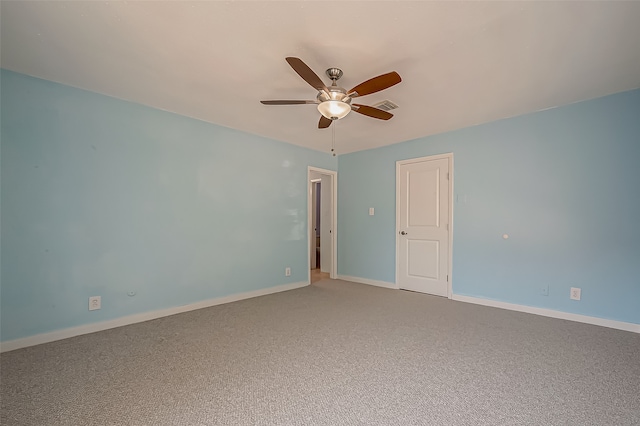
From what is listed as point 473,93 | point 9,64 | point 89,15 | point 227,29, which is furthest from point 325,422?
point 9,64

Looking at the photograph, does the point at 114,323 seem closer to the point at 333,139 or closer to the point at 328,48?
the point at 328,48

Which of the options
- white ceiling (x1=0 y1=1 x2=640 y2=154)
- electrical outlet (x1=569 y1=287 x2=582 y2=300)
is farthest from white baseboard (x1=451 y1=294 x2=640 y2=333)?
white ceiling (x1=0 y1=1 x2=640 y2=154)

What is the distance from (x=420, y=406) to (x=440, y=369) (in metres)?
0.50

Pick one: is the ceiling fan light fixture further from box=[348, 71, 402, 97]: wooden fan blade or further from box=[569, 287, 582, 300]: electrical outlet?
box=[569, 287, 582, 300]: electrical outlet

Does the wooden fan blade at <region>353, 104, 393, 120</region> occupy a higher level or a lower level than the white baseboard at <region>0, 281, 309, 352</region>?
higher

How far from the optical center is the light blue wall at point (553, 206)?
2865 mm

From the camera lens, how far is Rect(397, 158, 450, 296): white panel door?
412cm

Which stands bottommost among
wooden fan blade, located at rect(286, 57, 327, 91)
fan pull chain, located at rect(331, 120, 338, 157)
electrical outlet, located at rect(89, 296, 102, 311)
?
electrical outlet, located at rect(89, 296, 102, 311)

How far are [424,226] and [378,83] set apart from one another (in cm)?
278

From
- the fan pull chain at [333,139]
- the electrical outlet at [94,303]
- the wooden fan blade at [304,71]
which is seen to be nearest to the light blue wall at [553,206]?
the fan pull chain at [333,139]

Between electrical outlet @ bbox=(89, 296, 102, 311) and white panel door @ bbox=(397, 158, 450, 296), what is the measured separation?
391cm

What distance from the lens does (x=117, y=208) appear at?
2930 millimetres

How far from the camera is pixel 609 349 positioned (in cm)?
239

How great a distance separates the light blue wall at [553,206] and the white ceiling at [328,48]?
398 mm
